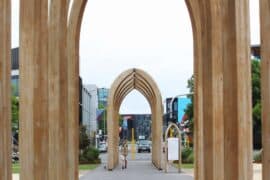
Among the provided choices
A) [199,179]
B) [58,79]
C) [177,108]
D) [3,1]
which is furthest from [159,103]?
[177,108]

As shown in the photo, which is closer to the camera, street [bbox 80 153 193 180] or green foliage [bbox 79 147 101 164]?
street [bbox 80 153 193 180]

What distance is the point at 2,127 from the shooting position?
7.50 meters

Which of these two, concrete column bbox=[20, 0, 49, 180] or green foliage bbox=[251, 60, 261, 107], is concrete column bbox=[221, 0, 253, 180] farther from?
green foliage bbox=[251, 60, 261, 107]

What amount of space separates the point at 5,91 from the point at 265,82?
295 centimetres

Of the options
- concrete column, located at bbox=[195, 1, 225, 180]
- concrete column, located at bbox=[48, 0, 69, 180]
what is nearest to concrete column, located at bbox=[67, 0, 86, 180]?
concrete column, located at bbox=[48, 0, 69, 180]

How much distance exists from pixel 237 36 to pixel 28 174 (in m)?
3.74

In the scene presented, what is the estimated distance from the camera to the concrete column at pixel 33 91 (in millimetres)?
10203

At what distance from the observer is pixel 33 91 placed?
10375 millimetres

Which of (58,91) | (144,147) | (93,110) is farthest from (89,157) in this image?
(93,110)

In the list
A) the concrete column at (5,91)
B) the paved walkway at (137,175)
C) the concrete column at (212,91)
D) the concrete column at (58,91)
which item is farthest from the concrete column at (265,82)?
the paved walkway at (137,175)

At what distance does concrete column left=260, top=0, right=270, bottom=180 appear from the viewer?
23.1ft

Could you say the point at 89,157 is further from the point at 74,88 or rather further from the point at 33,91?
the point at 33,91

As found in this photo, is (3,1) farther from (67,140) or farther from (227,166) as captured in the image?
(67,140)

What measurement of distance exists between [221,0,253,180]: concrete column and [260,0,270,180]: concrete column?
1992 millimetres
